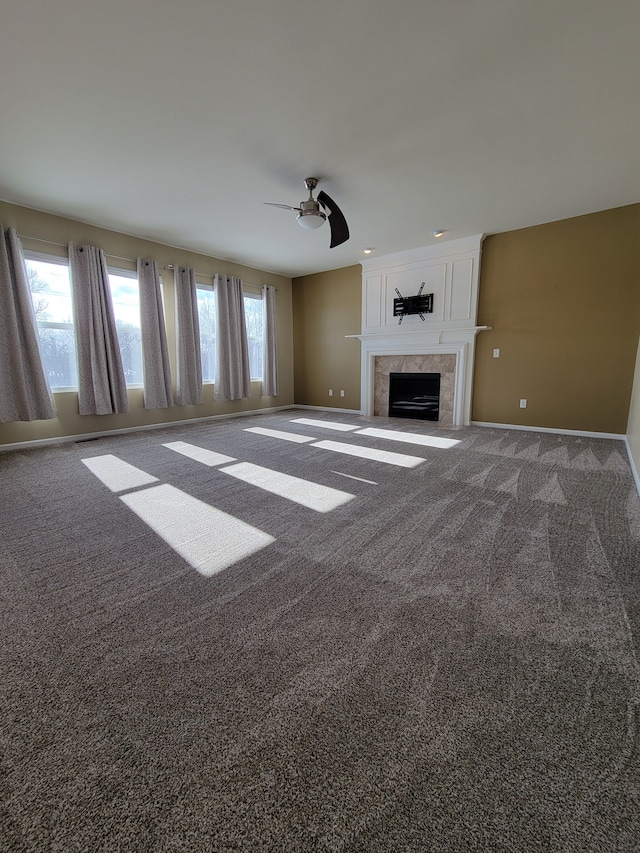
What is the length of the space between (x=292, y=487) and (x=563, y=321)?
4.17 meters

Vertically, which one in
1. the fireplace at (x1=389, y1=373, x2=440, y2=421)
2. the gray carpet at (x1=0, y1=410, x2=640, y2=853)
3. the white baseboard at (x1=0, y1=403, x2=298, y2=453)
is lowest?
the gray carpet at (x1=0, y1=410, x2=640, y2=853)

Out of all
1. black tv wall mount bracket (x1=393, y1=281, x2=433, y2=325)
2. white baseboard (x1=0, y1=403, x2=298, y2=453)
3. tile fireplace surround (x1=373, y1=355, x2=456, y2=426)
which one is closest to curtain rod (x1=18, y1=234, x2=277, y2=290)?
white baseboard (x1=0, y1=403, x2=298, y2=453)

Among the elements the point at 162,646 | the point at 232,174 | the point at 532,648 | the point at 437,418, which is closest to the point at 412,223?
the point at 232,174

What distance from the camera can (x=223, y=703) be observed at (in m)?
1.05

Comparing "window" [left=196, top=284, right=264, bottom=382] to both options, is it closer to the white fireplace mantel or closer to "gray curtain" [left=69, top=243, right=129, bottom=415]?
"gray curtain" [left=69, top=243, right=129, bottom=415]

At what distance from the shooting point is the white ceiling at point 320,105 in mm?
1824

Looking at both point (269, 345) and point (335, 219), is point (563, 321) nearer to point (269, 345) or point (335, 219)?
point (335, 219)

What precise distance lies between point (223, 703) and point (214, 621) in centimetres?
37

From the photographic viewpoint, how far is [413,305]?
5570mm

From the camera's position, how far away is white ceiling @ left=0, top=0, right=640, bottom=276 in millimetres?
1824

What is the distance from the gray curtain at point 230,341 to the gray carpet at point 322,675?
3803mm

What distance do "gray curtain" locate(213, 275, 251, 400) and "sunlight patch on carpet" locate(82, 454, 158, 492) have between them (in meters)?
2.58

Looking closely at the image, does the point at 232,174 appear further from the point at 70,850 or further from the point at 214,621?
the point at 70,850

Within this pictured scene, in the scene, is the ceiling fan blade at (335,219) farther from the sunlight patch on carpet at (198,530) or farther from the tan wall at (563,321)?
the sunlight patch on carpet at (198,530)
